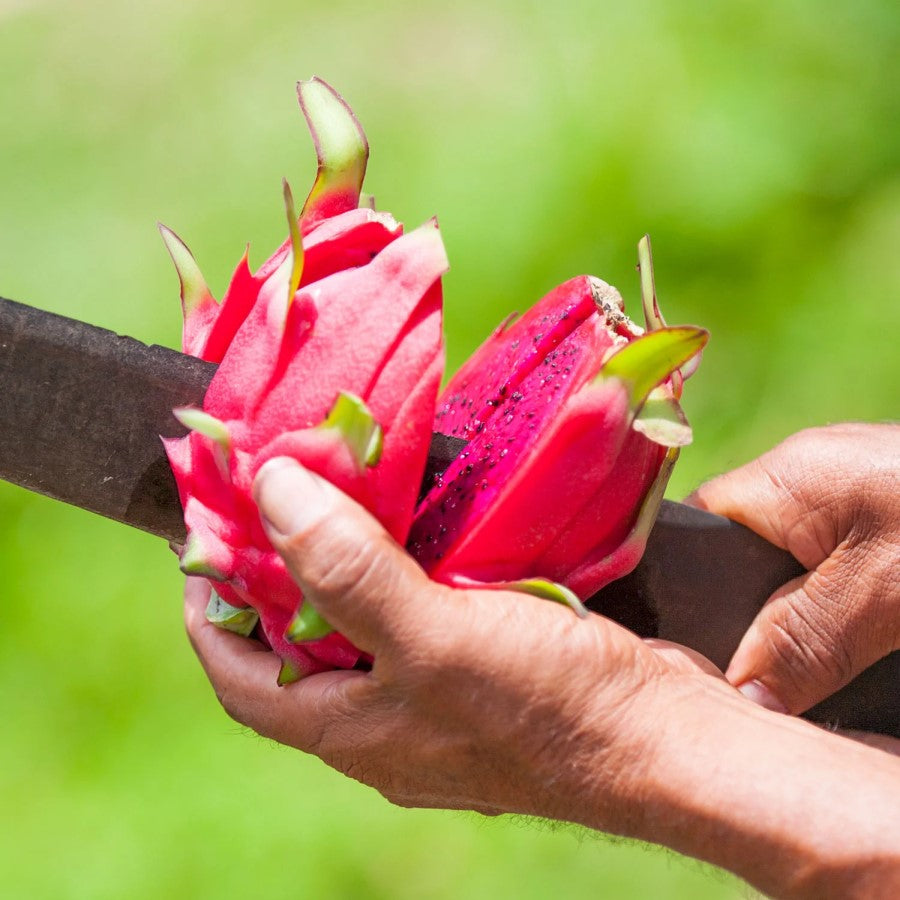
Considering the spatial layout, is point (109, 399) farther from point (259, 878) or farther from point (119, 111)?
point (119, 111)

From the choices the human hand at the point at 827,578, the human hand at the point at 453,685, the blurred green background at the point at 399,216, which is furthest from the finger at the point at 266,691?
the blurred green background at the point at 399,216

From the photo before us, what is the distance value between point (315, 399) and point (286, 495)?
0.07 meters

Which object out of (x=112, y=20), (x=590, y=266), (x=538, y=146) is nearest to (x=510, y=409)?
(x=590, y=266)

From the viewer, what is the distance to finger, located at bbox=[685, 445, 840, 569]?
3.49 feet

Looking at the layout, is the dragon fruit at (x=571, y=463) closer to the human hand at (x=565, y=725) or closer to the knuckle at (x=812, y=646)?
the human hand at (x=565, y=725)

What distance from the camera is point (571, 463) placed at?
0.76m

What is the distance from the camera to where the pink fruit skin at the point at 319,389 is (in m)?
0.69

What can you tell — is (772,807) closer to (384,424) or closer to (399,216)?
(384,424)

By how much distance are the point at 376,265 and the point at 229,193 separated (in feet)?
3.95

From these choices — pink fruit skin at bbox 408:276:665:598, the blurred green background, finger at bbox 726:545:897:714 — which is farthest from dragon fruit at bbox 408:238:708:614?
the blurred green background

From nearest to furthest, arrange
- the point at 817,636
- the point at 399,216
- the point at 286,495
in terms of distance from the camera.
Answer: the point at 286,495 < the point at 817,636 < the point at 399,216

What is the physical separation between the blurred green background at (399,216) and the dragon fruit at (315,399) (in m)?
0.78

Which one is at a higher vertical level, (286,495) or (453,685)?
(286,495)

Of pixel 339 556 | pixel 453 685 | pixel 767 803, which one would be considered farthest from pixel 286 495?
pixel 767 803
